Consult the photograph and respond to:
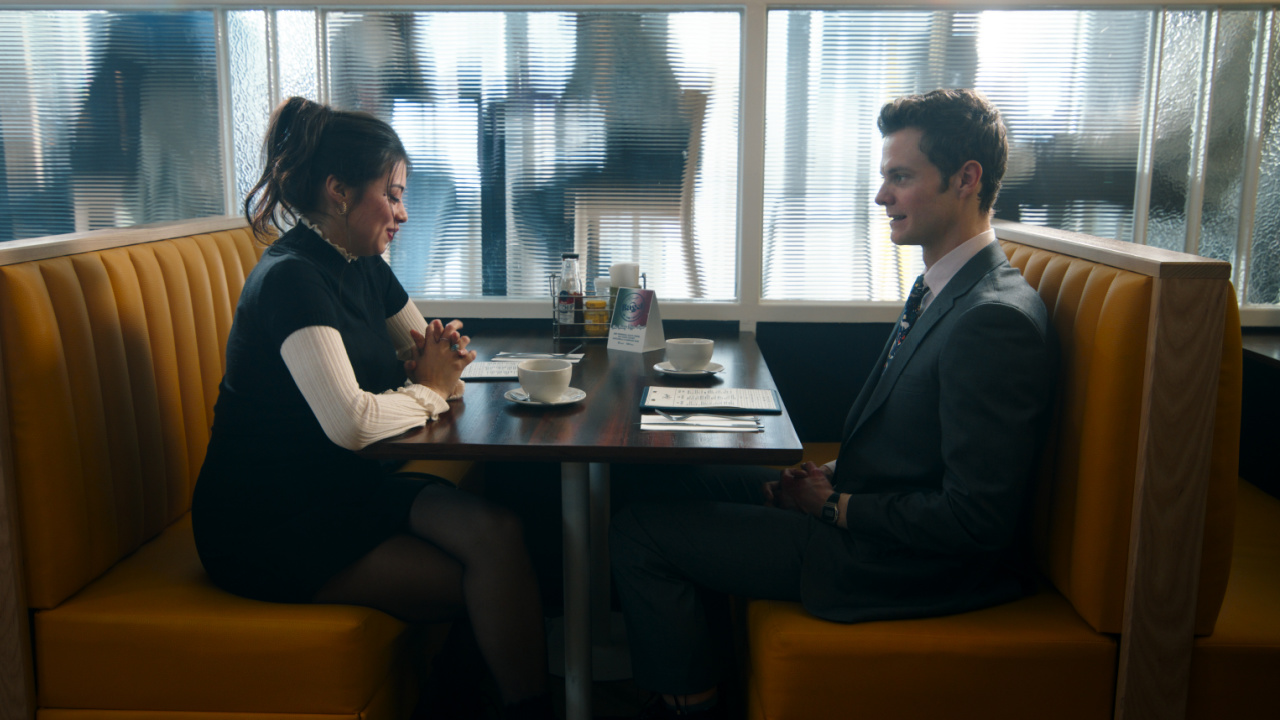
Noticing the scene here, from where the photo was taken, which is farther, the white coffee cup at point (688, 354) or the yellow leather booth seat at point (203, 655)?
the white coffee cup at point (688, 354)

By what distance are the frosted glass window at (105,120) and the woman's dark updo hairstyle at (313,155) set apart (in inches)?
45.5

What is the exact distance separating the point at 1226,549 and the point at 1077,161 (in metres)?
1.47

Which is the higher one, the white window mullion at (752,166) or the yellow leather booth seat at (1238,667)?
the white window mullion at (752,166)

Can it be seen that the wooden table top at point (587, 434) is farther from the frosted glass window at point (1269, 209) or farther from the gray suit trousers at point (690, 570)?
the frosted glass window at point (1269, 209)

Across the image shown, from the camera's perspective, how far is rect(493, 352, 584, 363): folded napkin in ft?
6.74

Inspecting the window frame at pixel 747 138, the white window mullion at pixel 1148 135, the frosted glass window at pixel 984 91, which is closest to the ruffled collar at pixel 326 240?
the window frame at pixel 747 138

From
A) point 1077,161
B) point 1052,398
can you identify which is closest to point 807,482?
point 1052,398

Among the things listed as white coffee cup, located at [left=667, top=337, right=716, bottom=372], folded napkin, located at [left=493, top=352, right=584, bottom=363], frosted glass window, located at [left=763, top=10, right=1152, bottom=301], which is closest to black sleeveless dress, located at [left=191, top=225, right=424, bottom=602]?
folded napkin, located at [left=493, top=352, right=584, bottom=363]

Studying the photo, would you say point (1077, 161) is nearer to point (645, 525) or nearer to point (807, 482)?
point (807, 482)

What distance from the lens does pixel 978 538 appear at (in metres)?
1.32

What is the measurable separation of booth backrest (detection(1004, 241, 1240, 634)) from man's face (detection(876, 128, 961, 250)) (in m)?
0.25

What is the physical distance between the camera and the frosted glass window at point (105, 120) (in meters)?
2.54

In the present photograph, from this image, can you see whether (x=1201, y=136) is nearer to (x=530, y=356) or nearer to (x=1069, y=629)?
(x=1069, y=629)

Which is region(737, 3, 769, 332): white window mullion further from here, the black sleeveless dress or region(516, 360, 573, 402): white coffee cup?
the black sleeveless dress
